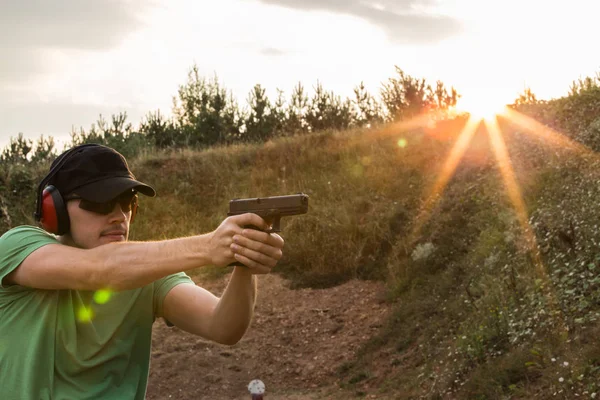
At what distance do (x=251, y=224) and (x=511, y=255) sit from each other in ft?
19.4

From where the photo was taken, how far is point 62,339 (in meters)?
2.96

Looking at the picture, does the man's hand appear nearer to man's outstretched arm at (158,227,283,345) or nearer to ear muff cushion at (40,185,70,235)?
man's outstretched arm at (158,227,283,345)

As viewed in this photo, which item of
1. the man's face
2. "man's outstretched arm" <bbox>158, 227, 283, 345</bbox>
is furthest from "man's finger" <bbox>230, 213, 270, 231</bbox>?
the man's face

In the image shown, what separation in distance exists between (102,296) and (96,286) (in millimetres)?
337

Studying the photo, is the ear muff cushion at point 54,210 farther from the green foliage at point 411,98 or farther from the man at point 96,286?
the green foliage at point 411,98

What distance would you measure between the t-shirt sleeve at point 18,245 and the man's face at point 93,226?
109 mm

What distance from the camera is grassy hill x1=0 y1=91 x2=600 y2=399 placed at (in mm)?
6129

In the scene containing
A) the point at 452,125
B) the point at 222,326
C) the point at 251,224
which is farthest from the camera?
the point at 452,125

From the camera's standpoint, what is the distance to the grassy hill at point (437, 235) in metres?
6.13

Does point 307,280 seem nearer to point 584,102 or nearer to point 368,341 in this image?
point 368,341

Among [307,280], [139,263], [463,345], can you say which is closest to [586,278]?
[463,345]

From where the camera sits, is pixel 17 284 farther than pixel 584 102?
No

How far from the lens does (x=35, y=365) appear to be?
2.86 meters

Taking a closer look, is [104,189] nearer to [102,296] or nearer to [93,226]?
[93,226]
